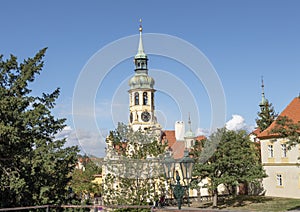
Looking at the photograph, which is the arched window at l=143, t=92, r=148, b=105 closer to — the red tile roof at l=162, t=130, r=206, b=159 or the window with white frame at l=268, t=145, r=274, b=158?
the red tile roof at l=162, t=130, r=206, b=159

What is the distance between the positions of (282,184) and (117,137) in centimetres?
2103

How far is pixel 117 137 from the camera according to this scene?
2562 centimetres

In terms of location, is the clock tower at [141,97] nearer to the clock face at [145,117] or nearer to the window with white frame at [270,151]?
the clock face at [145,117]

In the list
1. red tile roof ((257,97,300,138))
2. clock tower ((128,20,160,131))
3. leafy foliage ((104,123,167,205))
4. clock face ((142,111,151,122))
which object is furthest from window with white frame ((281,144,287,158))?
clock face ((142,111,151,122))

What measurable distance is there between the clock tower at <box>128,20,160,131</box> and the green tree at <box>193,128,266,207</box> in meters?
22.2

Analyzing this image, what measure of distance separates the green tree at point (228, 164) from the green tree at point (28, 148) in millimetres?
15301

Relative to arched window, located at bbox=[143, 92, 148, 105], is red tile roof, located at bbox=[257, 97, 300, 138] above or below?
below

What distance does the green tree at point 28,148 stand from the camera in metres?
19.0

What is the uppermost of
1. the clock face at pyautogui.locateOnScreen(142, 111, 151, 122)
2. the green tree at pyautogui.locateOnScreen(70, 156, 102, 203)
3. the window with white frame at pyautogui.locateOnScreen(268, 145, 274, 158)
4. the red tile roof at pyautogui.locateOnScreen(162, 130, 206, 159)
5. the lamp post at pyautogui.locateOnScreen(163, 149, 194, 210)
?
the clock face at pyautogui.locateOnScreen(142, 111, 151, 122)

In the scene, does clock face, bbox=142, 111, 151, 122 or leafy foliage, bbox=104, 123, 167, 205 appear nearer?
leafy foliage, bbox=104, 123, 167, 205

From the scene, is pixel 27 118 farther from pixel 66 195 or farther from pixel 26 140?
pixel 66 195

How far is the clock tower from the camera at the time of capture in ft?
191

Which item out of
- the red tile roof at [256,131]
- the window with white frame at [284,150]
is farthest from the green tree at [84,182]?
the red tile roof at [256,131]

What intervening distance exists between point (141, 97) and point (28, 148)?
38.6 meters
